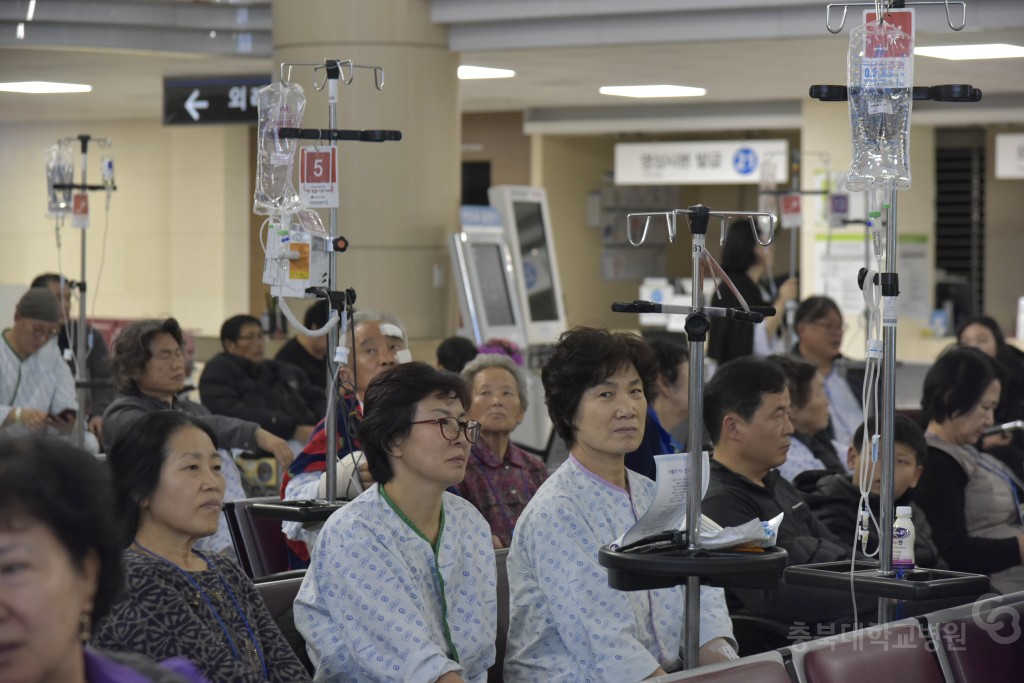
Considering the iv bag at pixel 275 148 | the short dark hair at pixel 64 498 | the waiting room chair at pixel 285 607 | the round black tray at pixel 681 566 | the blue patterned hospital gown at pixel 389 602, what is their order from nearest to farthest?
the short dark hair at pixel 64 498, the round black tray at pixel 681 566, the blue patterned hospital gown at pixel 389 602, the waiting room chair at pixel 285 607, the iv bag at pixel 275 148

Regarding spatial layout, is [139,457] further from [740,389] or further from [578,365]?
[740,389]

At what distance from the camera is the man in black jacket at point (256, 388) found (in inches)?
247

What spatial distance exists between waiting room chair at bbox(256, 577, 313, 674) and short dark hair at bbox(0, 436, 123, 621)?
1.67 m

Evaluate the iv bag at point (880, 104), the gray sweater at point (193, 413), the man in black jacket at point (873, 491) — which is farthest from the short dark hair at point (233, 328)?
the iv bag at point (880, 104)

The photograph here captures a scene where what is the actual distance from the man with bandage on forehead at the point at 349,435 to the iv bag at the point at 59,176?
99.9 inches

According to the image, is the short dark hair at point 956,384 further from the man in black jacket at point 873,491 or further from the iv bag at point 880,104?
the iv bag at point 880,104

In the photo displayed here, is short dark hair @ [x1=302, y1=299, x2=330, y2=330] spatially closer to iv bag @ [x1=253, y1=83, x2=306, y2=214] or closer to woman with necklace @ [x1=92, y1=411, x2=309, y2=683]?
iv bag @ [x1=253, y1=83, x2=306, y2=214]

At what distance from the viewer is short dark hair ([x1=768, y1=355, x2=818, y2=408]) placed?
4945 millimetres

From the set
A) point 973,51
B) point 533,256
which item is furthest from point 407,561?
point 533,256

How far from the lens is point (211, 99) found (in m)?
8.91

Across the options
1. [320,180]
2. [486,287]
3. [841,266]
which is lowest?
[486,287]

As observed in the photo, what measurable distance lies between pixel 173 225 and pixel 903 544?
10864mm

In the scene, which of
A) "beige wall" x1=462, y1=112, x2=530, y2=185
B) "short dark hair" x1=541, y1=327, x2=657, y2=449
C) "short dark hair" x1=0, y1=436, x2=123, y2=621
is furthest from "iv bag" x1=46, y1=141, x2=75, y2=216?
"beige wall" x1=462, y1=112, x2=530, y2=185

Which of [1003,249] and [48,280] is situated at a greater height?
[1003,249]
